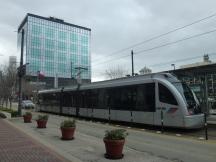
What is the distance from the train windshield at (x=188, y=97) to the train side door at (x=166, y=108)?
595 mm

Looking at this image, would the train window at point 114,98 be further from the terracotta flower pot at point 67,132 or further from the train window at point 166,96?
the terracotta flower pot at point 67,132

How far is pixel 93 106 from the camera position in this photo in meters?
25.3

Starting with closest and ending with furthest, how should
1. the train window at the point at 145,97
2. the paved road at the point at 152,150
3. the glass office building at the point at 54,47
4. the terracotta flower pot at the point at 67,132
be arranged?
the paved road at the point at 152,150 < the terracotta flower pot at the point at 67,132 < the train window at the point at 145,97 < the glass office building at the point at 54,47

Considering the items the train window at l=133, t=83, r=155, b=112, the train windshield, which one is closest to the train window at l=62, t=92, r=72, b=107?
the train window at l=133, t=83, r=155, b=112

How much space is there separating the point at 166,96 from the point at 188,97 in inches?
46.4

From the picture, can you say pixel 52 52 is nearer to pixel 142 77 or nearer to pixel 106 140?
pixel 142 77

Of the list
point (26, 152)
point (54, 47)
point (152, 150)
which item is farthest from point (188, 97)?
point (54, 47)

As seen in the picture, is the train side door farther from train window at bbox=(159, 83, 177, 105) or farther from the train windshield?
the train windshield

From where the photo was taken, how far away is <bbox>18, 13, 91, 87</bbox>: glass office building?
101m

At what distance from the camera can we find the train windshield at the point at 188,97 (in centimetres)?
1647

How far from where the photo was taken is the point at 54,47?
107562 millimetres

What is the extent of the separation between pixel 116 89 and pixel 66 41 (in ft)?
307

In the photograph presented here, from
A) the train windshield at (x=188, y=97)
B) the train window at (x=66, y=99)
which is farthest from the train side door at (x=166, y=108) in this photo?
the train window at (x=66, y=99)

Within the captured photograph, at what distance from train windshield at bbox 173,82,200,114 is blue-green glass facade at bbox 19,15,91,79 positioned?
3123 inches
